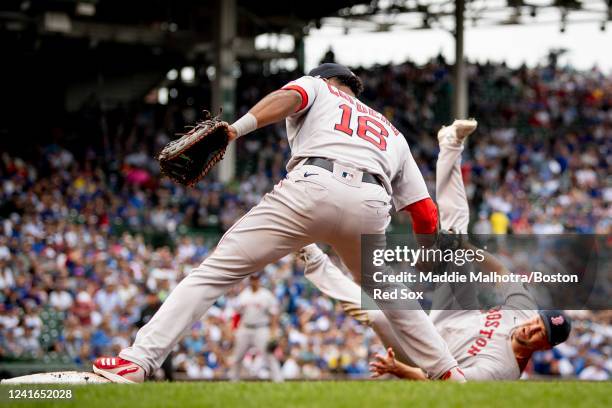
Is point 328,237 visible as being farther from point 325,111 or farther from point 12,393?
point 12,393

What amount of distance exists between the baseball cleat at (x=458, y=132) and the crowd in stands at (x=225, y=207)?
4.67 meters

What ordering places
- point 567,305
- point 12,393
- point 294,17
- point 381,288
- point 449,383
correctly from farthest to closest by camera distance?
1. point 294,17
2. point 567,305
3. point 381,288
4. point 449,383
5. point 12,393

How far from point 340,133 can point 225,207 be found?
16.7 m

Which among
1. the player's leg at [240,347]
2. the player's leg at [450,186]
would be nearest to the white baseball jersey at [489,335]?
the player's leg at [450,186]

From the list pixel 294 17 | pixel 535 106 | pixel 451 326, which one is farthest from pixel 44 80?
pixel 451 326

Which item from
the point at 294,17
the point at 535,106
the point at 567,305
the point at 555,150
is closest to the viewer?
the point at 567,305

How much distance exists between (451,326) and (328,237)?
69.3 inches

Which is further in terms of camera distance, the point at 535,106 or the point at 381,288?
the point at 535,106

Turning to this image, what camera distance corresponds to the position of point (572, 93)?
98.9ft

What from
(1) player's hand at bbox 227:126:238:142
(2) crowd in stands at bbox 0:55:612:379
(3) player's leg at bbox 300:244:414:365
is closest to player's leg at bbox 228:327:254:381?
(2) crowd in stands at bbox 0:55:612:379

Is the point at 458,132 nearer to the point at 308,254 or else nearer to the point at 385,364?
the point at 308,254

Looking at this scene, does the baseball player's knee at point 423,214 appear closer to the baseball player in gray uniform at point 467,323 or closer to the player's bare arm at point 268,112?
the baseball player in gray uniform at point 467,323

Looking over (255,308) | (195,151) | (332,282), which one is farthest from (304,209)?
(255,308)

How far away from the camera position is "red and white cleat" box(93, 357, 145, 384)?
5230 mm
